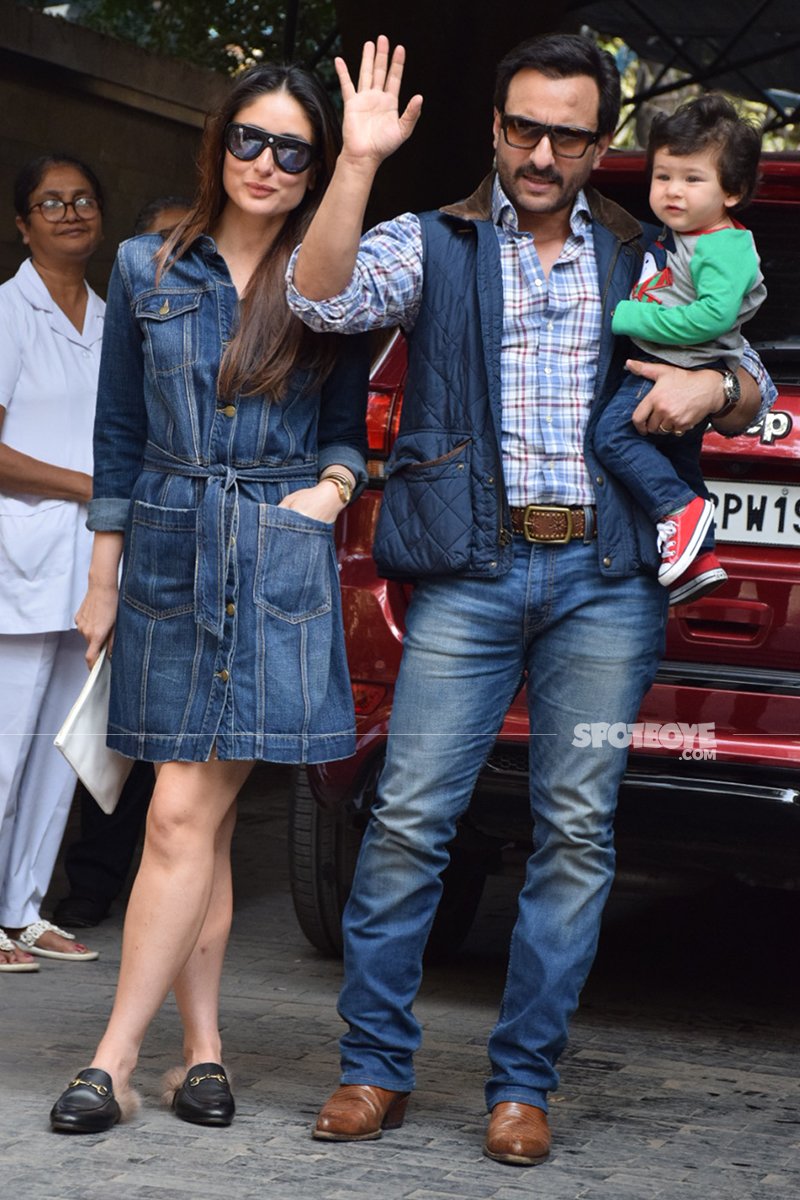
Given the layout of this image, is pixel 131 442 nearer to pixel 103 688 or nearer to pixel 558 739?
pixel 103 688

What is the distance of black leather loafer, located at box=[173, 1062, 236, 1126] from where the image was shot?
3719 millimetres

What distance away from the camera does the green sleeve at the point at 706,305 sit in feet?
11.6

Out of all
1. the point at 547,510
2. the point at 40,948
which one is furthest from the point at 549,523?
the point at 40,948

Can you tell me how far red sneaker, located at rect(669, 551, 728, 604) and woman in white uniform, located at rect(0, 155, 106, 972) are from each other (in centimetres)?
191

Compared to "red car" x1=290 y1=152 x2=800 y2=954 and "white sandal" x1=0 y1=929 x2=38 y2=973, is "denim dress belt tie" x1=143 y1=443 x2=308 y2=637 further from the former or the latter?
"white sandal" x1=0 y1=929 x2=38 y2=973

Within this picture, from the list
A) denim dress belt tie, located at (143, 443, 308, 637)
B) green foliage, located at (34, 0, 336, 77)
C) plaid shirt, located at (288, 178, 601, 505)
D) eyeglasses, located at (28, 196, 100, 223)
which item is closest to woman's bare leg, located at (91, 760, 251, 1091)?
denim dress belt tie, located at (143, 443, 308, 637)

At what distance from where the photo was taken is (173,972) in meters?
3.71

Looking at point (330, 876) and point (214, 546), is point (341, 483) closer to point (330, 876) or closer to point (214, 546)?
point (214, 546)

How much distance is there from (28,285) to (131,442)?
1.49m

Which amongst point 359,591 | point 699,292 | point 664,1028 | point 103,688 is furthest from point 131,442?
point 664,1028

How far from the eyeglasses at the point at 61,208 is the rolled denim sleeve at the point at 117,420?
57.7 inches

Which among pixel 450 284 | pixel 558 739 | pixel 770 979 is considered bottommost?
pixel 770 979

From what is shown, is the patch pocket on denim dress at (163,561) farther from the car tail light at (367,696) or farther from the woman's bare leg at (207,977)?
the car tail light at (367,696)

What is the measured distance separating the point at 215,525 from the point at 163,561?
Answer: 13 centimetres
